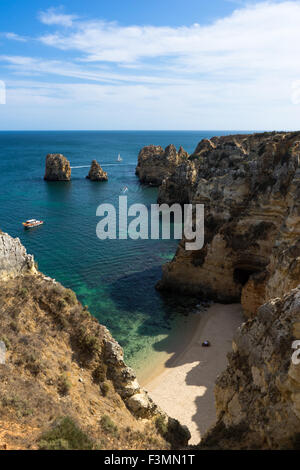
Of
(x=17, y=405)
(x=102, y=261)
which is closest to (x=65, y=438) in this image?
(x=17, y=405)

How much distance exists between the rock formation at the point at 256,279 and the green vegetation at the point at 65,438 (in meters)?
4.61

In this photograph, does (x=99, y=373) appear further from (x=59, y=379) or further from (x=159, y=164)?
(x=159, y=164)

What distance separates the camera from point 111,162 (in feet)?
457

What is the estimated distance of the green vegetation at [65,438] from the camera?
8.77 metres

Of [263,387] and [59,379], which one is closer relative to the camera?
[263,387]

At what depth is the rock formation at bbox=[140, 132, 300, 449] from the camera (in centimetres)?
1025

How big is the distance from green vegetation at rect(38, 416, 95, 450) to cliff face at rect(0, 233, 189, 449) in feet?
0.08

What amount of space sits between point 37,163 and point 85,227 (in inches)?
3369

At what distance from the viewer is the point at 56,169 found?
9212 cm

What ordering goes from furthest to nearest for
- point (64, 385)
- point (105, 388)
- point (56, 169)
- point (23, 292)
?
point (56, 169)
point (23, 292)
point (105, 388)
point (64, 385)

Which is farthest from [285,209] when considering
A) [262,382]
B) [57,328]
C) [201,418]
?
[57,328]

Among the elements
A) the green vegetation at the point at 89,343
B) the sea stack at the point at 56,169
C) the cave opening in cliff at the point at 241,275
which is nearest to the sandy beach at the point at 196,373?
the cave opening in cliff at the point at 241,275

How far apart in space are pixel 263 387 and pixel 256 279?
15757 mm
